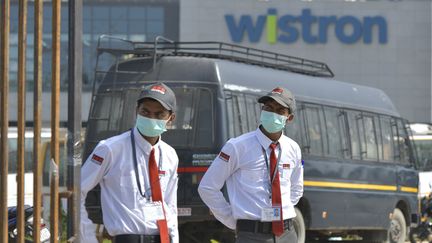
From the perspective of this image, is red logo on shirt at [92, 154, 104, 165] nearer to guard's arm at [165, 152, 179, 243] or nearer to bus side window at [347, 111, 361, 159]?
guard's arm at [165, 152, 179, 243]

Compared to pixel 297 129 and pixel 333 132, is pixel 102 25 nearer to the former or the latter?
pixel 333 132

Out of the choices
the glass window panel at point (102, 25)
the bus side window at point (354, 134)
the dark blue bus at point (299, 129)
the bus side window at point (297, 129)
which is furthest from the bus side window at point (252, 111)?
the glass window panel at point (102, 25)

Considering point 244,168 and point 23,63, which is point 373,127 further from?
point 23,63

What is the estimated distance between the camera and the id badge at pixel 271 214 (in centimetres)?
689

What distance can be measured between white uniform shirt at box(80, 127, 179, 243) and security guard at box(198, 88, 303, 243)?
906 mm

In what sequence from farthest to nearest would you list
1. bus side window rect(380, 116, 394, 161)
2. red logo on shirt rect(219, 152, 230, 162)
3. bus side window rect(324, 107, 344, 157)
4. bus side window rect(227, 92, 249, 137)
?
1. bus side window rect(380, 116, 394, 161)
2. bus side window rect(324, 107, 344, 157)
3. bus side window rect(227, 92, 249, 137)
4. red logo on shirt rect(219, 152, 230, 162)

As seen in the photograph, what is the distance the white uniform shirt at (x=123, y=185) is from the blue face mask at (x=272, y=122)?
1105 mm

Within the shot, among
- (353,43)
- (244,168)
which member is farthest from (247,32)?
(244,168)

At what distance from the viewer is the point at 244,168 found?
6977mm

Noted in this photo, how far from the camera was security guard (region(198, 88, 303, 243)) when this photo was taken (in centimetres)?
693

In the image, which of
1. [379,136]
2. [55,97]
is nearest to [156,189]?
[55,97]

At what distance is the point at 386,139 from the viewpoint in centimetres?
1783

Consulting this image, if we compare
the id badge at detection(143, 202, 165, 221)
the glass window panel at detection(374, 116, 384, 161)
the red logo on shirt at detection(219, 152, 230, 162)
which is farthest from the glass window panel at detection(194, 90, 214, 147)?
the id badge at detection(143, 202, 165, 221)

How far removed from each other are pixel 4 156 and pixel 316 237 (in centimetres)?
1374
